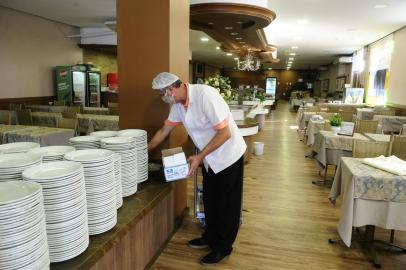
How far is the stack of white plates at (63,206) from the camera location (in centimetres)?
127

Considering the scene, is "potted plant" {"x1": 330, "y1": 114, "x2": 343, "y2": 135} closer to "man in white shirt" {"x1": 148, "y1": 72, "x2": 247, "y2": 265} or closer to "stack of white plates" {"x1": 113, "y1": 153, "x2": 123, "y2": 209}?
"man in white shirt" {"x1": 148, "y1": 72, "x2": 247, "y2": 265}

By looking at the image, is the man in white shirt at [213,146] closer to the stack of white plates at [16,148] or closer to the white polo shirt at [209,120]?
the white polo shirt at [209,120]

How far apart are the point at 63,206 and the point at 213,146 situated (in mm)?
1130

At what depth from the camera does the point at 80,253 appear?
141 cm

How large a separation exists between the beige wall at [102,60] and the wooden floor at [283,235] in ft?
25.4

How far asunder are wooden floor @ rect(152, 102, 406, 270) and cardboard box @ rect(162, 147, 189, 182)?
2.77 feet

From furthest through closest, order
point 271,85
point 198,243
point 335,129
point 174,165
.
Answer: point 271,85
point 335,129
point 198,243
point 174,165

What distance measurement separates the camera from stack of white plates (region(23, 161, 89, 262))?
1.27 meters

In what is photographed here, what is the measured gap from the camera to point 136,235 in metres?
2.00

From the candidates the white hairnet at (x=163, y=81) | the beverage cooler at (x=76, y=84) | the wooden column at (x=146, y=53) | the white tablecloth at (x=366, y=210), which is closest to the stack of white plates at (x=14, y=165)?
the white hairnet at (x=163, y=81)

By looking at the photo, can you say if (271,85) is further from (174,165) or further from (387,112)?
(174,165)

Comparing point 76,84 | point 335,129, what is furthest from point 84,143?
point 76,84

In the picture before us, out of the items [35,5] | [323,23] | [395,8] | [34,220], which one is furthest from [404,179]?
[35,5]

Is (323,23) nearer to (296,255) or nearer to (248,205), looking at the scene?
(248,205)
